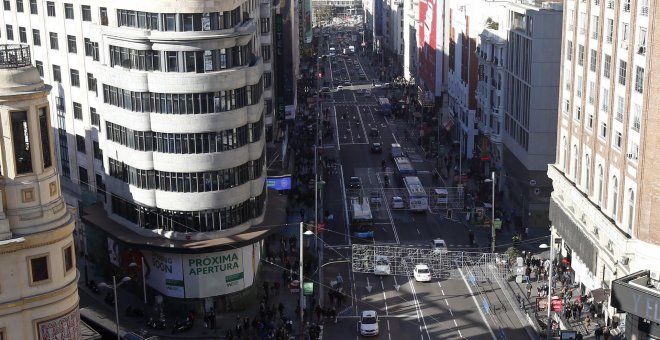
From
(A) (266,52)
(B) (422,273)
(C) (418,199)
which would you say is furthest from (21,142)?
(C) (418,199)

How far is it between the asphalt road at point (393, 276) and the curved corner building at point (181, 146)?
9593 millimetres

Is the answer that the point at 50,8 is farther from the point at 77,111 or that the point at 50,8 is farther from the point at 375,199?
the point at 375,199

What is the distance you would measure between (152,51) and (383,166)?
58.6 meters

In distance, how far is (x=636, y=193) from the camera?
6391 centimetres

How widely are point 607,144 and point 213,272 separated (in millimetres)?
31986

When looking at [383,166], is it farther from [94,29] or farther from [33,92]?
[33,92]

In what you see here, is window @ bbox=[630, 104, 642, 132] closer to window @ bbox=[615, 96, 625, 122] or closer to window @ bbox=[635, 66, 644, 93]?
window @ bbox=[635, 66, 644, 93]

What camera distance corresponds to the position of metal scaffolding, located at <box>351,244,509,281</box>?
7869 centimetres

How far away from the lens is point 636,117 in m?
65.2

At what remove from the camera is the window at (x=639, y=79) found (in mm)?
63822

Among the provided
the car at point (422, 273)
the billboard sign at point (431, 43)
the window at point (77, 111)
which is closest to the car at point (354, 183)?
the car at point (422, 273)

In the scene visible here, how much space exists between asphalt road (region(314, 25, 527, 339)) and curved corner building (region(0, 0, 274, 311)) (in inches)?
378

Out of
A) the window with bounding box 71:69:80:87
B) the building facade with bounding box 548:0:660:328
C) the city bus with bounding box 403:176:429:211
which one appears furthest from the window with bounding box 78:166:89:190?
the building facade with bounding box 548:0:660:328

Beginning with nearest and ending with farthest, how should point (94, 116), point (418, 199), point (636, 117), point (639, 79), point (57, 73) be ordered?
point (639, 79) → point (636, 117) → point (94, 116) → point (57, 73) → point (418, 199)
